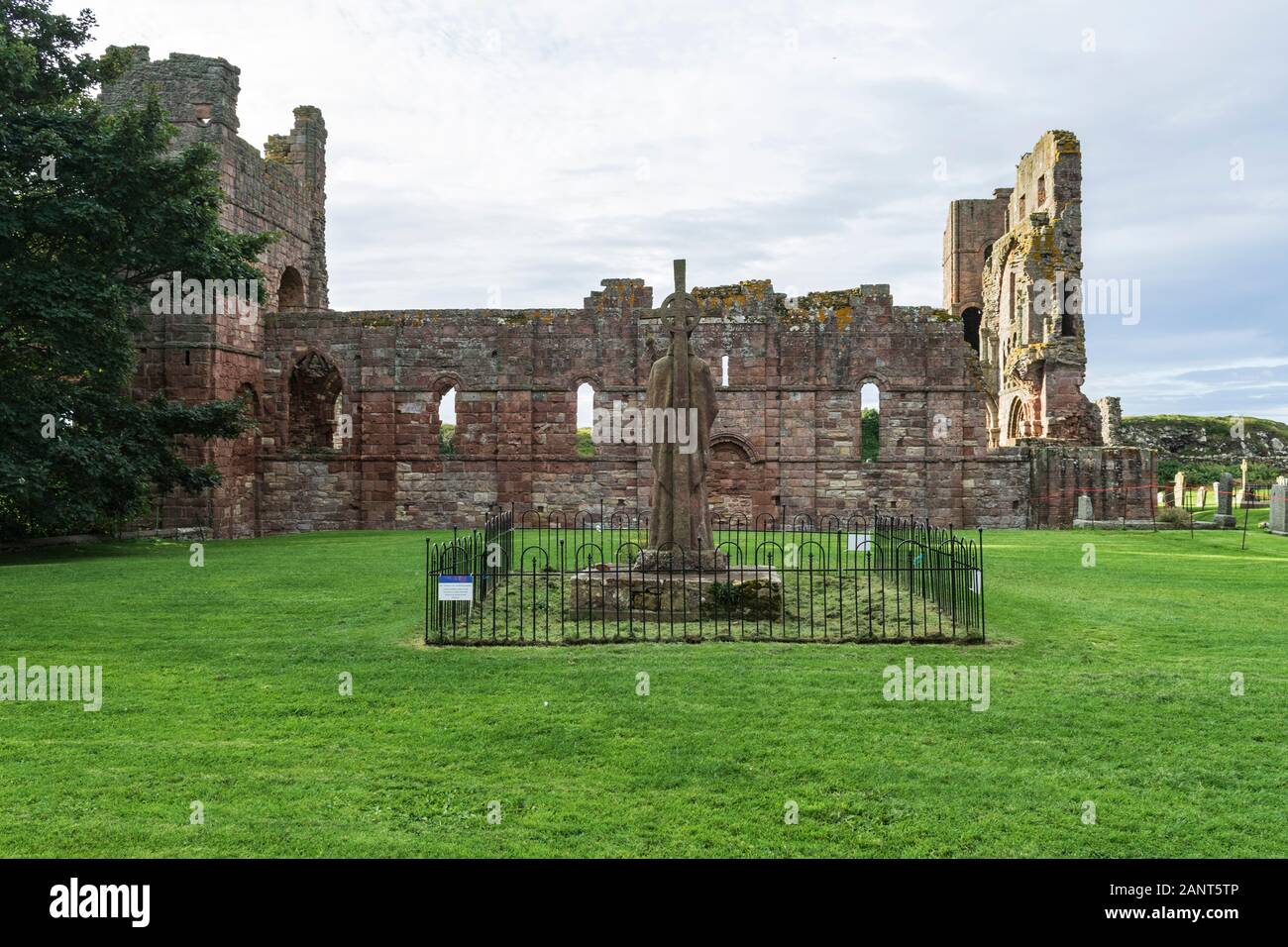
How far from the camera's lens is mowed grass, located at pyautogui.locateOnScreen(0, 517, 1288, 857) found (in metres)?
5.43

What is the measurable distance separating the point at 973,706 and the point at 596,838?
387cm

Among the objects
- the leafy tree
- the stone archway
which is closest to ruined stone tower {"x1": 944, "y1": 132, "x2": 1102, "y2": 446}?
the stone archway

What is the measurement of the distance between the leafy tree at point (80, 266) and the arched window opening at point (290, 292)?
8223 mm

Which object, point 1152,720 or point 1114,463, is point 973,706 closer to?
point 1152,720

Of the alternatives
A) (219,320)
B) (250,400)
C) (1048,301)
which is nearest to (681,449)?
(219,320)

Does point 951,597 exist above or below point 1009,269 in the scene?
below

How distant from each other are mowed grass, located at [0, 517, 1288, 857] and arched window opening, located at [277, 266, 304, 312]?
20191mm

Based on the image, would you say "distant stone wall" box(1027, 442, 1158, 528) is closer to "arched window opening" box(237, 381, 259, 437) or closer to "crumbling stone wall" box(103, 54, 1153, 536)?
"crumbling stone wall" box(103, 54, 1153, 536)

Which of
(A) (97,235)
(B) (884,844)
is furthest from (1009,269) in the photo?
(B) (884,844)

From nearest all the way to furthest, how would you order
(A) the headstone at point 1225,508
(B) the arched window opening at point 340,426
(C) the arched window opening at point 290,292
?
(A) the headstone at point 1225,508
(B) the arched window opening at point 340,426
(C) the arched window opening at point 290,292

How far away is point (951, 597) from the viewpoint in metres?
11.5

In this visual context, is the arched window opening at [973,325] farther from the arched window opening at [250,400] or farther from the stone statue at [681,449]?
the stone statue at [681,449]

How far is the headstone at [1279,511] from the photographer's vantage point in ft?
79.9

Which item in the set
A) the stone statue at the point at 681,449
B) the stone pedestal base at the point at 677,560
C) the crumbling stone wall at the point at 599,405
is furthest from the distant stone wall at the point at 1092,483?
the stone pedestal base at the point at 677,560
